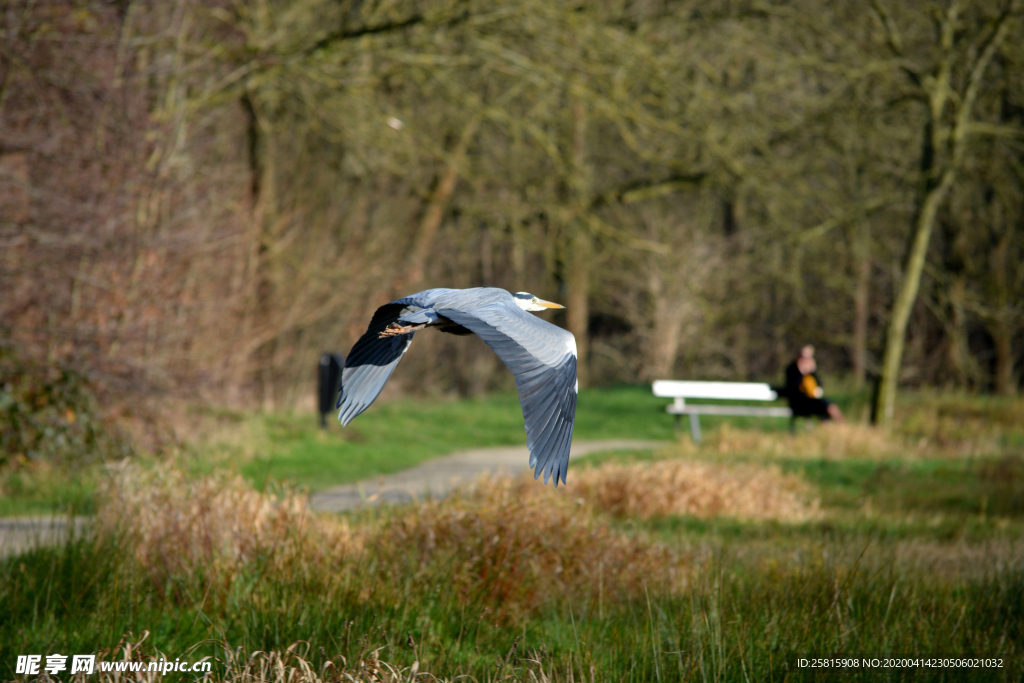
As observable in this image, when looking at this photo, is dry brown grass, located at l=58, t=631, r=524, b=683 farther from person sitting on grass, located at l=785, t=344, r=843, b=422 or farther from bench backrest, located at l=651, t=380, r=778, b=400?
bench backrest, located at l=651, t=380, r=778, b=400

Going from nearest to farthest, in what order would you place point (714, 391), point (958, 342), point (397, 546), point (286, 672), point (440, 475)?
point (286, 672) → point (397, 546) → point (440, 475) → point (714, 391) → point (958, 342)

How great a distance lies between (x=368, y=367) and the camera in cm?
291

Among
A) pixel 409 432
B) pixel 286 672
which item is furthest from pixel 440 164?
pixel 286 672

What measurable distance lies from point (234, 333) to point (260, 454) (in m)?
3.50

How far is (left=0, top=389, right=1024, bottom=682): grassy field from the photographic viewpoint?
11.9 ft

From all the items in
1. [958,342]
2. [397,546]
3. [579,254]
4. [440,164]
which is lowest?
[397,546]

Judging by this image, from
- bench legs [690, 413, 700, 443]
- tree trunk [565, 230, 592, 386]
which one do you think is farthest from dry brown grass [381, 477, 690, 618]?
tree trunk [565, 230, 592, 386]

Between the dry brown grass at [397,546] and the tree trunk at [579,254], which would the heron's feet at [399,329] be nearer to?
the dry brown grass at [397,546]

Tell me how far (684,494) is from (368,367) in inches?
201

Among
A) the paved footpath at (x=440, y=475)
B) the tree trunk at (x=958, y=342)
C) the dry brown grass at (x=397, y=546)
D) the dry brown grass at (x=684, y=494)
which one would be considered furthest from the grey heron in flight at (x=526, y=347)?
the tree trunk at (x=958, y=342)

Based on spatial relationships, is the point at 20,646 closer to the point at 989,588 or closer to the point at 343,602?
the point at 343,602

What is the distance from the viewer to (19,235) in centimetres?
688

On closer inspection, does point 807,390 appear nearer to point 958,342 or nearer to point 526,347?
point 958,342

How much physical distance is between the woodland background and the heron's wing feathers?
4722 millimetres
